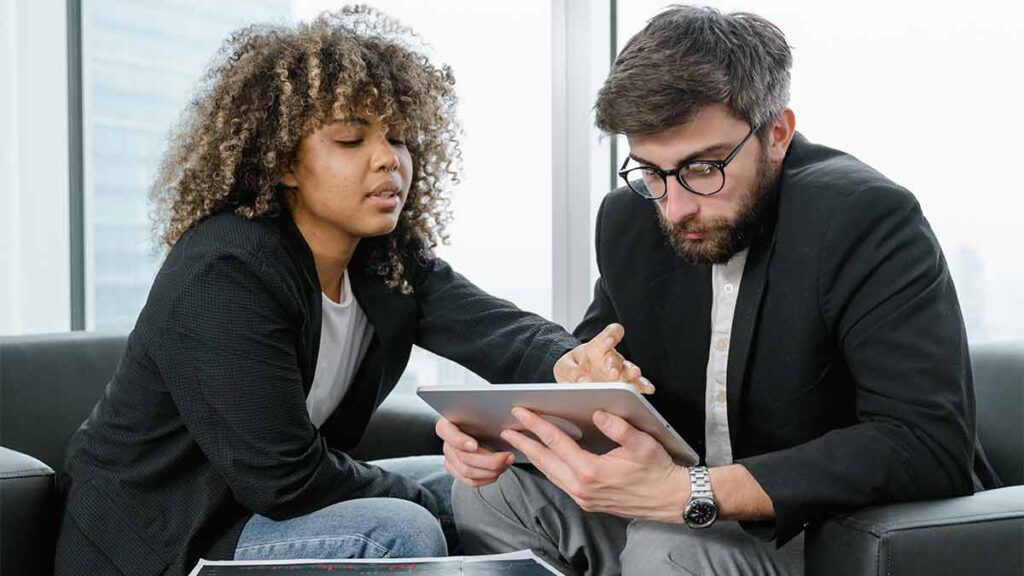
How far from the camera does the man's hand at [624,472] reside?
1.29 m

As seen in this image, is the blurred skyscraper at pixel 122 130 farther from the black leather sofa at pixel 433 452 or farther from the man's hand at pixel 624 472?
the man's hand at pixel 624 472

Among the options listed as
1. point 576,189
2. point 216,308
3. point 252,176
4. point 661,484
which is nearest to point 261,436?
point 216,308

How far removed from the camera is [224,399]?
57.6 inches

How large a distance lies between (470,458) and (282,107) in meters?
0.61

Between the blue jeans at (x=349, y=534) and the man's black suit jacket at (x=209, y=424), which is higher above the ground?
the man's black suit jacket at (x=209, y=424)

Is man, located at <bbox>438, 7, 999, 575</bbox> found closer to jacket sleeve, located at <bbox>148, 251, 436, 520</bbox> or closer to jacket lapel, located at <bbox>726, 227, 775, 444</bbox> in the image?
jacket lapel, located at <bbox>726, 227, 775, 444</bbox>

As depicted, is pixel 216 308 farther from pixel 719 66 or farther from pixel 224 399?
pixel 719 66

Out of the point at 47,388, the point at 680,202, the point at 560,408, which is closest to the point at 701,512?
the point at 560,408

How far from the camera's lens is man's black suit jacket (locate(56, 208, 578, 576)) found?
1.47 m

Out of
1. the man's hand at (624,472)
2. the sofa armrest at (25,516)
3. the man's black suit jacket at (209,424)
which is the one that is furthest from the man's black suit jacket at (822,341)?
the sofa armrest at (25,516)

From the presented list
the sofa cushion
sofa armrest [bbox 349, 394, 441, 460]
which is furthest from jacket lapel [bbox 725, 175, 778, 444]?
→ the sofa cushion

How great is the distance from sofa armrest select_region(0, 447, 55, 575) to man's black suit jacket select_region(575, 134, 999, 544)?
36.5 inches

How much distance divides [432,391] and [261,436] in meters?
0.30

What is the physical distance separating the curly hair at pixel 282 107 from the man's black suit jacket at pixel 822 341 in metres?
0.40
